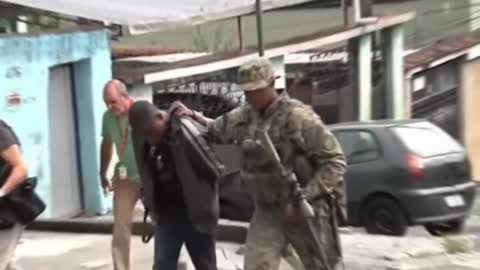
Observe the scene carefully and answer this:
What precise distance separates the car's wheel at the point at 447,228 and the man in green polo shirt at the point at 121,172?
18.8ft

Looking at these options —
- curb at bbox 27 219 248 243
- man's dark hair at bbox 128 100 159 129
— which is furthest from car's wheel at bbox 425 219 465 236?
man's dark hair at bbox 128 100 159 129

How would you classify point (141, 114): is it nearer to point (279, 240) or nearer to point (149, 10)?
point (279, 240)

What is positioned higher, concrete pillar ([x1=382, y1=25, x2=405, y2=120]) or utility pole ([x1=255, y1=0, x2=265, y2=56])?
utility pole ([x1=255, y1=0, x2=265, y2=56])

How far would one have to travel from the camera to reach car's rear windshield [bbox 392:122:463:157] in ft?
42.7

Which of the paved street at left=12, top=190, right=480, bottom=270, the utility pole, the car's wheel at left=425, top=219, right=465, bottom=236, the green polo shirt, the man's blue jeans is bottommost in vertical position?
the car's wheel at left=425, top=219, right=465, bottom=236

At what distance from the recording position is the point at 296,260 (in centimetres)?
772

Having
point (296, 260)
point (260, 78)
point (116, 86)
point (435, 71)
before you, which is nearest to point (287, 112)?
point (260, 78)

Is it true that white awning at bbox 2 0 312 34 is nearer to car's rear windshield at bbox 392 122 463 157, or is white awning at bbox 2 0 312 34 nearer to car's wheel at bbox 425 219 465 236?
car's rear windshield at bbox 392 122 463 157

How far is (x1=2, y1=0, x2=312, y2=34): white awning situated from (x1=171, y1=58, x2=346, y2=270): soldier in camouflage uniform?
26.4 feet

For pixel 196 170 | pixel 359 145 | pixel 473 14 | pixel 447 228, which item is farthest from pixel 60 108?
pixel 473 14

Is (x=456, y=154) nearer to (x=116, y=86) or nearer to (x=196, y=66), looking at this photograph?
(x=196, y=66)

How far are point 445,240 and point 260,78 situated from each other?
4.53m

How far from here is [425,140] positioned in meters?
13.2

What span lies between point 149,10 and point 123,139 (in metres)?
7.51
